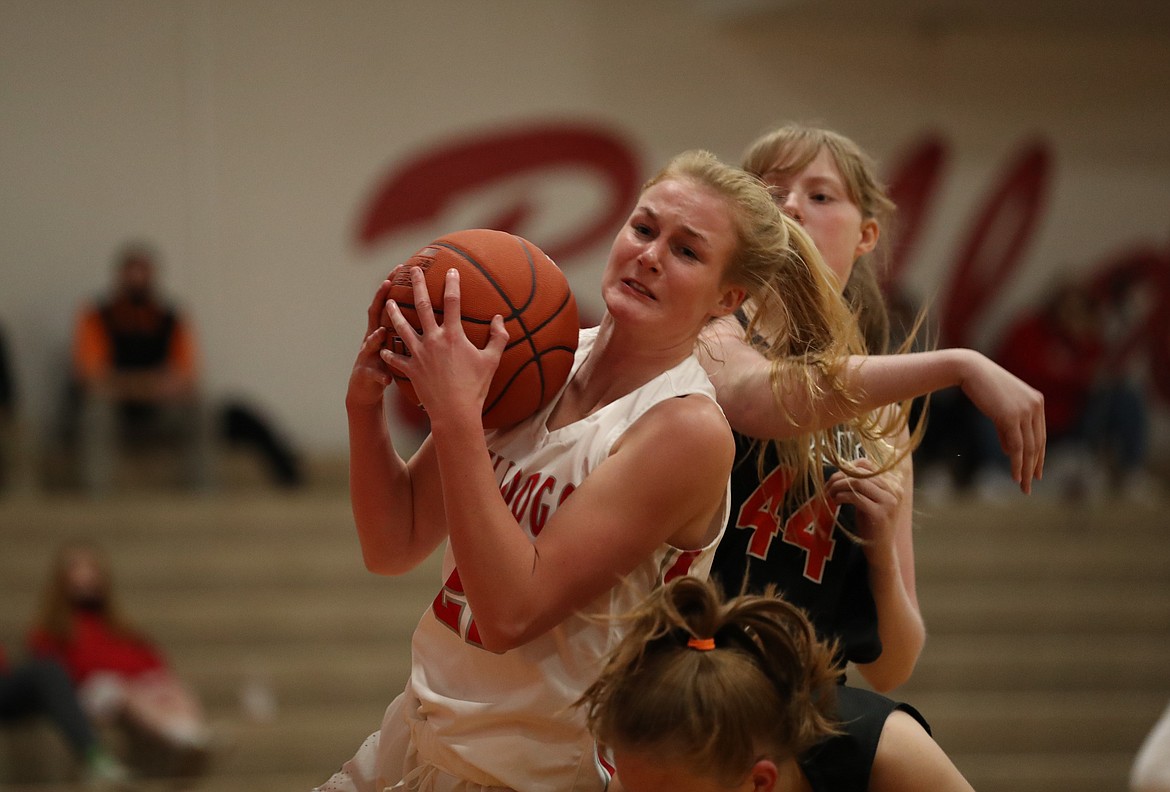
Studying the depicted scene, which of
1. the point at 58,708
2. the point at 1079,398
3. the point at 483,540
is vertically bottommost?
the point at 58,708

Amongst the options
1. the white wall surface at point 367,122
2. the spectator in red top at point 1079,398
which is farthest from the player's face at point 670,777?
the white wall surface at point 367,122

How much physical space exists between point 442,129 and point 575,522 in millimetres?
8812

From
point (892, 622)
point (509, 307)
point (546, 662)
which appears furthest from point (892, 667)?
point (509, 307)

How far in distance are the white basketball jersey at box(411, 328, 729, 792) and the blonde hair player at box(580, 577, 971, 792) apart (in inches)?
1.9

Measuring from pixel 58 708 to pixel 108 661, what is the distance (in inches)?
15.4

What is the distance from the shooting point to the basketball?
1.82 m

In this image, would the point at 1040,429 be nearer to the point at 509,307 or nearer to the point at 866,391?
the point at 866,391

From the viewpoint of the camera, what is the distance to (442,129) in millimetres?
10203

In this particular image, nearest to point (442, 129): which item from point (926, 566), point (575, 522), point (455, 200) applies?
point (455, 200)

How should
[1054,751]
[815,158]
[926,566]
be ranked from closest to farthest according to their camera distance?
1. [815,158]
2. [1054,751]
3. [926,566]

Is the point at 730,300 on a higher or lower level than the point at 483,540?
higher

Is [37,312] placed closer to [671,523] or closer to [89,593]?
[89,593]

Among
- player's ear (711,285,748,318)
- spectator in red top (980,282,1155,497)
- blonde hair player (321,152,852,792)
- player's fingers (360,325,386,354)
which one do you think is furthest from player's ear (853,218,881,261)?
spectator in red top (980,282,1155,497)

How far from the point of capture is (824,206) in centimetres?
230
